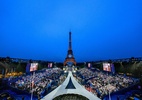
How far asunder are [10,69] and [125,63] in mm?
37218

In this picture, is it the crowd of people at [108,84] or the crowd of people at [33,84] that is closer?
the crowd of people at [33,84]

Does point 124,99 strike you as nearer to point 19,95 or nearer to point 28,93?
point 28,93

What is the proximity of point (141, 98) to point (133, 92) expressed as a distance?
7.64ft

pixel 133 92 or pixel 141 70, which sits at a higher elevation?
pixel 141 70

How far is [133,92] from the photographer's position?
19.1 m

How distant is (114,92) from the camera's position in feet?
61.2

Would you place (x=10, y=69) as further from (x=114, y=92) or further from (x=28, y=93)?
(x=114, y=92)

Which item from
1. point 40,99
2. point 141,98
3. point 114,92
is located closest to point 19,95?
point 40,99

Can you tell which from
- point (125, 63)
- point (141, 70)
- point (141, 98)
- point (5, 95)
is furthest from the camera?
point (125, 63)

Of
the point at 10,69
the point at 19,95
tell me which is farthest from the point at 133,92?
the point at 10,69

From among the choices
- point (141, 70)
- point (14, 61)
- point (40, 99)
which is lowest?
point (40, 99)

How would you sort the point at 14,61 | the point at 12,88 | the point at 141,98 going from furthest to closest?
the point at 14,61 → the point at 12,88 → the point at 141,98

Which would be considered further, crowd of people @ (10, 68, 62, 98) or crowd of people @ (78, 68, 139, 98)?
crowd of people @ (78, 68, 139, 98)

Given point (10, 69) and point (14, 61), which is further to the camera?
point (14, 61)
